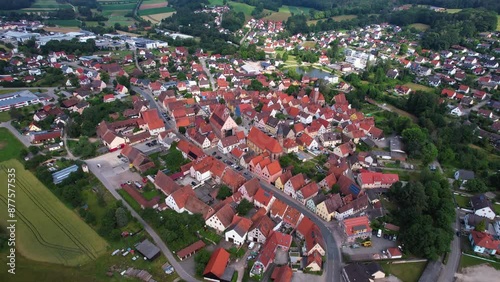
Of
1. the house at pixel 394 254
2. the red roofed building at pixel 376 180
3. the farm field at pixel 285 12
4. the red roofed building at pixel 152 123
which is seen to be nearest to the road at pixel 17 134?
Result: the red roofed building at pixel 152 123

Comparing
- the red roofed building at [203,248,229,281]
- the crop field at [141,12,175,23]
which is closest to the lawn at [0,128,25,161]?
the red roofed building at [203,248,229,281]

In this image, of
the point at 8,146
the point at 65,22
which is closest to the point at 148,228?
the point at 8,146

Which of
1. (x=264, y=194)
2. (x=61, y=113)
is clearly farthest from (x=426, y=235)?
(x=61, y=113)

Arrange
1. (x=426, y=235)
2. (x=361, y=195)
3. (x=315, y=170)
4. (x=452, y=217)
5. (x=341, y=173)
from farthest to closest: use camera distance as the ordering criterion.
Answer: (x=315, y=170) < (x=341, y=173) < (x=361, y=195) < (x=452, y=217) < (x=426, y=235)

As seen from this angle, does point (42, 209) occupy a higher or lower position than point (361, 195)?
lower

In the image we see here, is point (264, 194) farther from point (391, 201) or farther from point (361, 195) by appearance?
point (391, 201)

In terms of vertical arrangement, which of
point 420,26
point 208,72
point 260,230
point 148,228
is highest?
point 420,26

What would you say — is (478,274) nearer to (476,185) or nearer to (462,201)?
(462,201)
